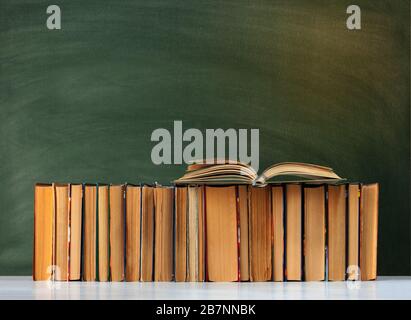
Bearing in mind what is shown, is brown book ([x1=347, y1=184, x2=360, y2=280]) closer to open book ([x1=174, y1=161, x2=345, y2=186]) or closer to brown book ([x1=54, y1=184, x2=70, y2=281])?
open book ([x1=174, y1=161, x2=345, y2=186])

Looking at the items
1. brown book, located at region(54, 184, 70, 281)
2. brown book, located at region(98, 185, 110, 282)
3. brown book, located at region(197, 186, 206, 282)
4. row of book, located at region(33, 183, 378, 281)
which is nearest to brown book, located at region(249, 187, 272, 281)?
row of book, located at region(33, 183, 378, 281)

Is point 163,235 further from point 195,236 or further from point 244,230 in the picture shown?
point 244,230

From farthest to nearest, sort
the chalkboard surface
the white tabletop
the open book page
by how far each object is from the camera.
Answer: the chalkboard surface, the open book page, the white tabletop

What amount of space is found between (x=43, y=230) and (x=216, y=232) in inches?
17.4

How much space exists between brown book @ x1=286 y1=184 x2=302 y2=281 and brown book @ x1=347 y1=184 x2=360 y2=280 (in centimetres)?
12

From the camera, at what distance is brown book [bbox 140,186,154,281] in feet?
6.03

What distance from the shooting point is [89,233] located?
186 centimetres

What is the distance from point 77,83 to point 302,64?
0.65 meters

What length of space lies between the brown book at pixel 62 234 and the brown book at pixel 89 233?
0.05 metres
